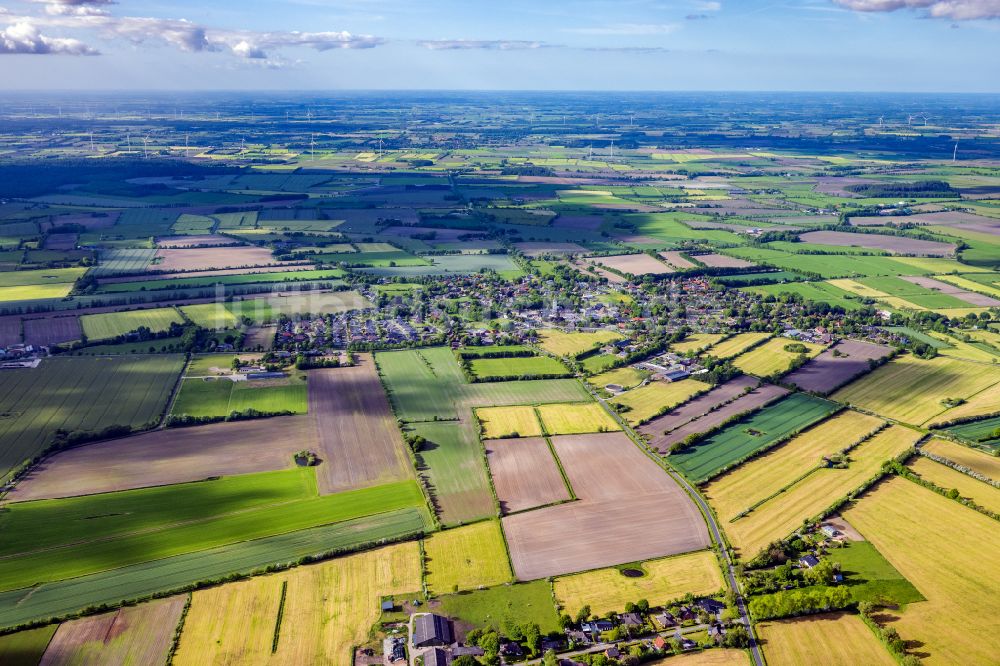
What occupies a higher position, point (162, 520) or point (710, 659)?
point (162, 520)

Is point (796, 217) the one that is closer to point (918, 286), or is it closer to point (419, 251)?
point (918, 286)

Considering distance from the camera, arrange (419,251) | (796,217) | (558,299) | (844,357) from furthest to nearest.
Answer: (796,217)
(419,251)
(558,299)
(844,357)

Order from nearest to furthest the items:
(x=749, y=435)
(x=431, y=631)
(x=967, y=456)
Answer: (x=431, y=631) < (x=967, y=456) < (x=749, y=435)

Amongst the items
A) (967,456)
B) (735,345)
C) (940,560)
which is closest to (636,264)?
(735,345)

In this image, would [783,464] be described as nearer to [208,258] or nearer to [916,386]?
[916,386]

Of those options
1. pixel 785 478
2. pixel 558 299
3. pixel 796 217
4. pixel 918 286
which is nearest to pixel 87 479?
pixel 785 478

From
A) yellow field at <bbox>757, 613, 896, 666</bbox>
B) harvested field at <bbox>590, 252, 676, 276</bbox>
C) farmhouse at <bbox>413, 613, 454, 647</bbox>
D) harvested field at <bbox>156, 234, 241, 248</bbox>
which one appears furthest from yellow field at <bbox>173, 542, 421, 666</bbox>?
harvested field at <bbox>156, 234, 241, 248</bbox>
